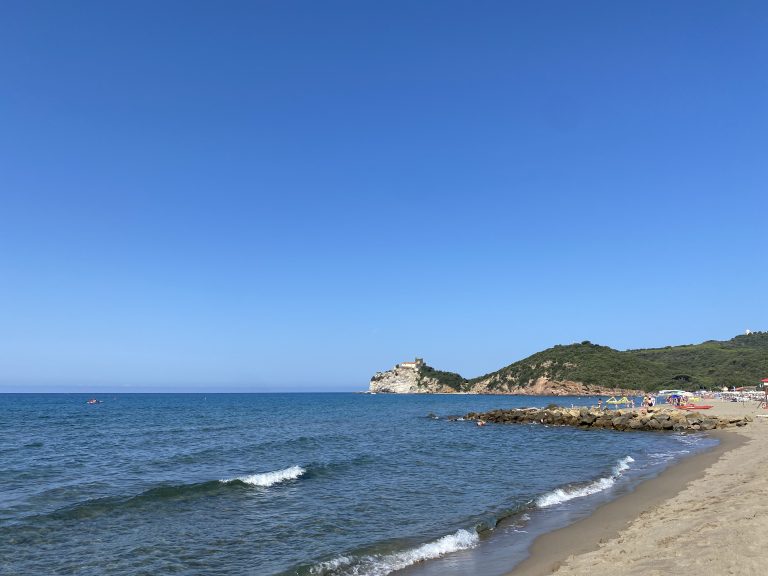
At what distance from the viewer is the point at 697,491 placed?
61.8 ft

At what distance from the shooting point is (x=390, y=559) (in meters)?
13.2

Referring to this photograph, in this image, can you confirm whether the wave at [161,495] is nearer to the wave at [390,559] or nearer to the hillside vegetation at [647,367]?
the wave at [390,559]

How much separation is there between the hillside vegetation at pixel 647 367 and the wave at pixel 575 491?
107794mm

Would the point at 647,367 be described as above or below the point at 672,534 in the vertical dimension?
above

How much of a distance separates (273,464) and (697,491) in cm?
2112

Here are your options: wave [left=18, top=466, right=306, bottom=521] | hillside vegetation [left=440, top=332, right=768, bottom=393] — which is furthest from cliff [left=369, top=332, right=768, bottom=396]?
wave [left=18, top=466, right=306, bottom=521]

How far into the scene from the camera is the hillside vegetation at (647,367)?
125125 millimetres

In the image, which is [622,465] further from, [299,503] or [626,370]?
[626,370]

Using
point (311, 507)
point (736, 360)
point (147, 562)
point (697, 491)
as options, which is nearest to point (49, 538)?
point (147, 562)

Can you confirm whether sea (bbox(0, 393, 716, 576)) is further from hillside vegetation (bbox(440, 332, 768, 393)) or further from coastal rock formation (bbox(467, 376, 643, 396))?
coastal rock formation (bbox(467, 376, 643, 396))

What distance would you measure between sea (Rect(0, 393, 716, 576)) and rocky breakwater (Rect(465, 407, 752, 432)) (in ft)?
34.4

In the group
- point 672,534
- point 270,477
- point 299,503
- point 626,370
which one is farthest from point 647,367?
point 672,534

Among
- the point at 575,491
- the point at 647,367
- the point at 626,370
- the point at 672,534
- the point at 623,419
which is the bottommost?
the point at 575,491

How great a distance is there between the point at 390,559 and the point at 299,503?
7.35 m
